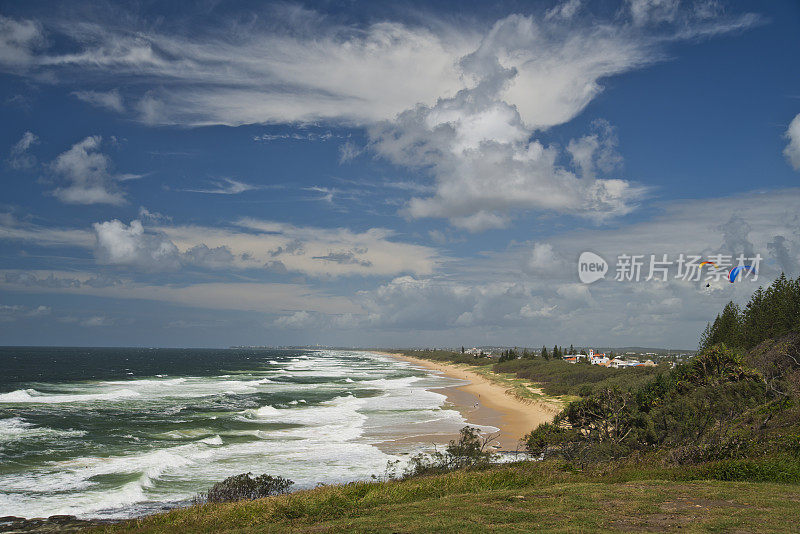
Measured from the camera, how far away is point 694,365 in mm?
27484

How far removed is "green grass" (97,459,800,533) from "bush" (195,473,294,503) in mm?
2565

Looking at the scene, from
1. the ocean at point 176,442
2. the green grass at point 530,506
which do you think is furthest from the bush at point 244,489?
the green grass at point 530,506

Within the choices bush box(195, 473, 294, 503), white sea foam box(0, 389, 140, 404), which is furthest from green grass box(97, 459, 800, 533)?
white sea foam box(0, 389, 140, 404)

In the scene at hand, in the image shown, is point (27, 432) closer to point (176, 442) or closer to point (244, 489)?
point (176, 442)

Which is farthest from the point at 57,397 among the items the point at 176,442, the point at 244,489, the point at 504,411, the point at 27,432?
the point at 244,489

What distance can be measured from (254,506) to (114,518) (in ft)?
24.5

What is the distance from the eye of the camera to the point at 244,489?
59.5 ft

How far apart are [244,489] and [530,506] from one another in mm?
11400

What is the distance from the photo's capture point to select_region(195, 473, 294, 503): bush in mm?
17750

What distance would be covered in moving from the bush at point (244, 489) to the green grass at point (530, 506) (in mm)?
2565

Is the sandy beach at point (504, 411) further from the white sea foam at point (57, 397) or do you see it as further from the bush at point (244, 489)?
the white sea foam at point (57, 397)

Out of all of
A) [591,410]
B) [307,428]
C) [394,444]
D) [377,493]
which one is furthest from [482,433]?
[377,493]

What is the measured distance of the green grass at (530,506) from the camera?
9.27 metres

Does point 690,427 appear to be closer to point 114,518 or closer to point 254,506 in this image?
point 254,506
